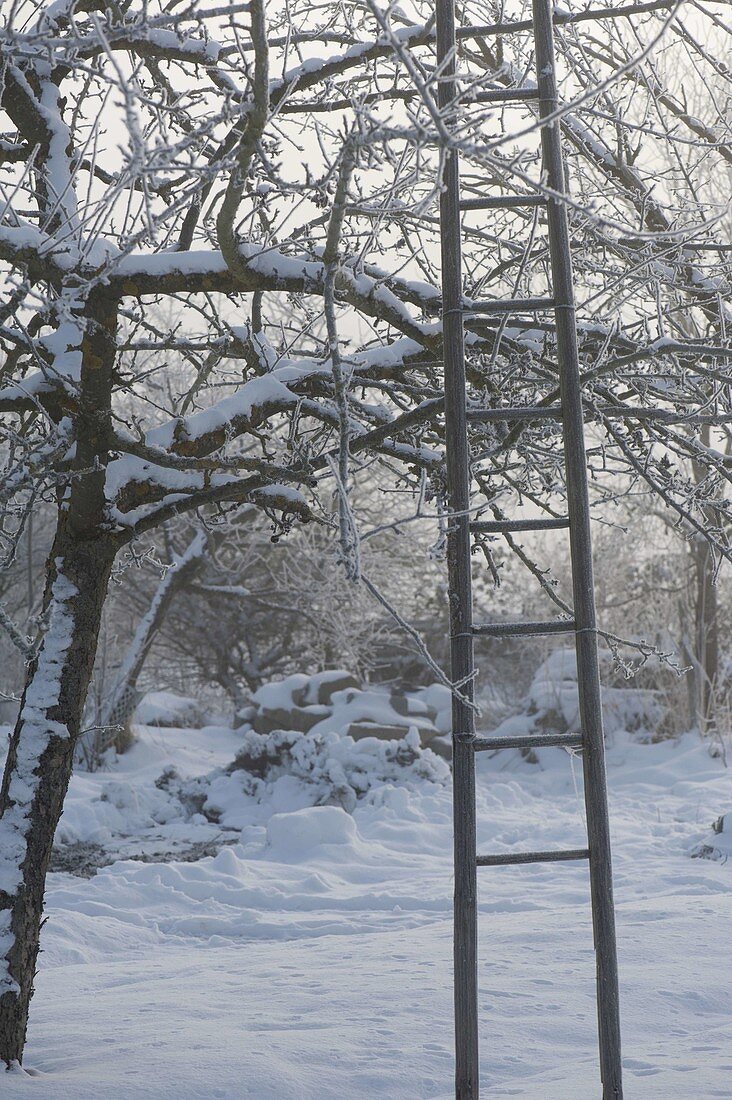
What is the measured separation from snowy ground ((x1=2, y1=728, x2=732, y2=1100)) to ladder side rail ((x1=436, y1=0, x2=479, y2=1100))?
592 millimetres

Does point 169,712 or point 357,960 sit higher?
point 169,712

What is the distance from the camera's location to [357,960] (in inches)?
193

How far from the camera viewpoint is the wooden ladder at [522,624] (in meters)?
2.61

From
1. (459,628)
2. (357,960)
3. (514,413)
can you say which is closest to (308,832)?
(357,960)

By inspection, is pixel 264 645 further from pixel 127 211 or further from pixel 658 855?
pixel 127 211

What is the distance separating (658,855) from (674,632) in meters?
7.24

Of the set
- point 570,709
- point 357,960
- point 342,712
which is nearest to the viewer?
point 357,960

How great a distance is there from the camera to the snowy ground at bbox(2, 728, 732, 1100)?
317 centimetres

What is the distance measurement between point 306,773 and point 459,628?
8.22 m

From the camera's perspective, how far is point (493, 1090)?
10.1ft

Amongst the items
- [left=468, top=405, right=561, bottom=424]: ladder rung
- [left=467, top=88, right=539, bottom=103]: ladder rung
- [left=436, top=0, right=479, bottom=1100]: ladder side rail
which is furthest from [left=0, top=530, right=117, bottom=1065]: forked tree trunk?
[left=467, top=88, right=539, bottom=103]: ladder rung

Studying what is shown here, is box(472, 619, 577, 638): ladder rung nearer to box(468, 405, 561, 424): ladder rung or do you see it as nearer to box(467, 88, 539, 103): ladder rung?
box(468, 405, 561, 424): ladder rung

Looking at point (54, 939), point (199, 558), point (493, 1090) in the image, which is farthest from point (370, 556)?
point (493, 1090)

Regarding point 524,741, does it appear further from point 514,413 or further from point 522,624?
point 514,413
